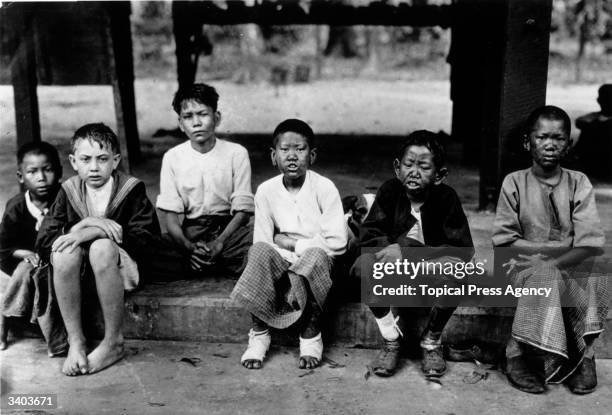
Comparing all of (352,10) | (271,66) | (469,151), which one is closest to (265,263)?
(469,151)

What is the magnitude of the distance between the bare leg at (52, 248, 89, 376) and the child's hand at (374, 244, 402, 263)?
3.96 ft

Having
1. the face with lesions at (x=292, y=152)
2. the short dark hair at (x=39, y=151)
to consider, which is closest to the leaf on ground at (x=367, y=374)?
the face with lesions at (x=292, y=152)

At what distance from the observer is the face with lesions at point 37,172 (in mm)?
3135

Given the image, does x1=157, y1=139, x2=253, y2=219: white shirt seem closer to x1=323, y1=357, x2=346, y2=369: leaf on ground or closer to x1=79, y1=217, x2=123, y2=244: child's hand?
x1=79, y1=217, x2=123, y2=244: child's hand

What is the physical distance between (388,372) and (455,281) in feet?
1.47

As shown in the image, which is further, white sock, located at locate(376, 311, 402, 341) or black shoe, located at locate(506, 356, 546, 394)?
white sock, located at locate(376, 311, 402, 341)

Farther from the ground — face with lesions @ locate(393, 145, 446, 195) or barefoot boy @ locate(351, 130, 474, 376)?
face with lesions @ locate(393, 145, 446, 195)

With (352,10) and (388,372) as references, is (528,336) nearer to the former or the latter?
(388,372)

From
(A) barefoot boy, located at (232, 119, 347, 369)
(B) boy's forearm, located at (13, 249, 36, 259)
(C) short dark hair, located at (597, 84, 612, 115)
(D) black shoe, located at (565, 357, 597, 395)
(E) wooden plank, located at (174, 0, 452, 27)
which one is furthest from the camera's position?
(E) wooden plank, located at (174, 0, 452, 27)

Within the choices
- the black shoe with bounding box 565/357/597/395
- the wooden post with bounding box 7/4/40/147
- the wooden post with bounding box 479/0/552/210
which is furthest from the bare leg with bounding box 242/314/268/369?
the wooden post with bounding box 7/4/40/147

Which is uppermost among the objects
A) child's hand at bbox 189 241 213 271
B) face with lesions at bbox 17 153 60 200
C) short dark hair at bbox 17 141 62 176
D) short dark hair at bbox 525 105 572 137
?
short dark hair at bbox 525 105 572 137

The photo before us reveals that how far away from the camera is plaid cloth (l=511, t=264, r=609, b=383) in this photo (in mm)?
2689

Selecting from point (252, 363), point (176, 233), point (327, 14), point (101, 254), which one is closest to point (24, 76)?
point (176, 233)

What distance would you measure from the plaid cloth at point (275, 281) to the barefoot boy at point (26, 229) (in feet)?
2.78
